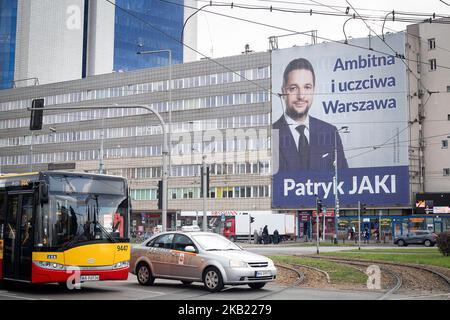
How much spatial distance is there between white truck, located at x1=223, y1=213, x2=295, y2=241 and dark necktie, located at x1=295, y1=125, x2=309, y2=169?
1320 centimetres

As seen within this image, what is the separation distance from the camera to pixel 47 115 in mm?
91000

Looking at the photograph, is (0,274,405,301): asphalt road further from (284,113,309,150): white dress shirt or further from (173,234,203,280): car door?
(284,113,309,150): white dress shirt

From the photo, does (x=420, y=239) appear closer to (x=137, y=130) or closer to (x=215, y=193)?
(x=215, y=193)

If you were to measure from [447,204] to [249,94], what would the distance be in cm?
2588

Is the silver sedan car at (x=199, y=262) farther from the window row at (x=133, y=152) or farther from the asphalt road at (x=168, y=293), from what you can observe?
the window row at (x=133, y=152)

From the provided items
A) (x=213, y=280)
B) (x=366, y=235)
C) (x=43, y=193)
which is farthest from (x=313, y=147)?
(x=43, y=193)

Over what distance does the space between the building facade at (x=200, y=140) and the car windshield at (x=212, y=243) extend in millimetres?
52527

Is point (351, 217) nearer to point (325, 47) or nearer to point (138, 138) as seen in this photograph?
point (325, 47)

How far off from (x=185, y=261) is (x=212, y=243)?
32.6 inches

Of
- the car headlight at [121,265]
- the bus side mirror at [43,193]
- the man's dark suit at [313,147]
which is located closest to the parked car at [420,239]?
the man's dark suit at [313,147]

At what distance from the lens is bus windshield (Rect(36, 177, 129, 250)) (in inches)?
570

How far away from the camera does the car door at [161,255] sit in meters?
16.3
